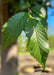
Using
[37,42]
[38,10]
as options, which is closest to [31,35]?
[37,42]

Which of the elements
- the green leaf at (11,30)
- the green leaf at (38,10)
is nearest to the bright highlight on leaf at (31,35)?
the green leaf at (11,30)

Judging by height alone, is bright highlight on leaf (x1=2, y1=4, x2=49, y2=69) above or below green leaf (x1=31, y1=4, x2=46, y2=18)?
below

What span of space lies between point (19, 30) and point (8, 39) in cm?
3

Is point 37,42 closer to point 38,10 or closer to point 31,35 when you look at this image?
point 31,35

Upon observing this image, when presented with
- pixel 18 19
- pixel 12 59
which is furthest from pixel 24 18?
pixel 12 59

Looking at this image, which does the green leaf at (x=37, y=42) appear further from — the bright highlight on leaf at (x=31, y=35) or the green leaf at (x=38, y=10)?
the green leaf at (x=38, y=10)

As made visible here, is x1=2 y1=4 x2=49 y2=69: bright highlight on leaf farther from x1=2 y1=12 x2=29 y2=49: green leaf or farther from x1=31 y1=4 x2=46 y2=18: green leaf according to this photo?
x1=31 y1=4 x2=46 y2=18: green leaf

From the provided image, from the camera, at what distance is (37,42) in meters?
0.25

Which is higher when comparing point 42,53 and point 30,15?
point 30,15

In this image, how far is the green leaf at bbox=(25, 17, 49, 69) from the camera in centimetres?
25

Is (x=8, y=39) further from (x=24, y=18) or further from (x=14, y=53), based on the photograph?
(x=14, y=53)

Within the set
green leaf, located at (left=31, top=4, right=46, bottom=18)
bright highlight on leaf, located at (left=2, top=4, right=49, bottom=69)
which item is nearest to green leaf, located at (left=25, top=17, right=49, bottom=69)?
bright highlight on leaf, located at (left=2, top=4, right=49, bottom=69)

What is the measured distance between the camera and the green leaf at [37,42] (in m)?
0.25

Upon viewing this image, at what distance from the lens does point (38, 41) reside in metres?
0.25
